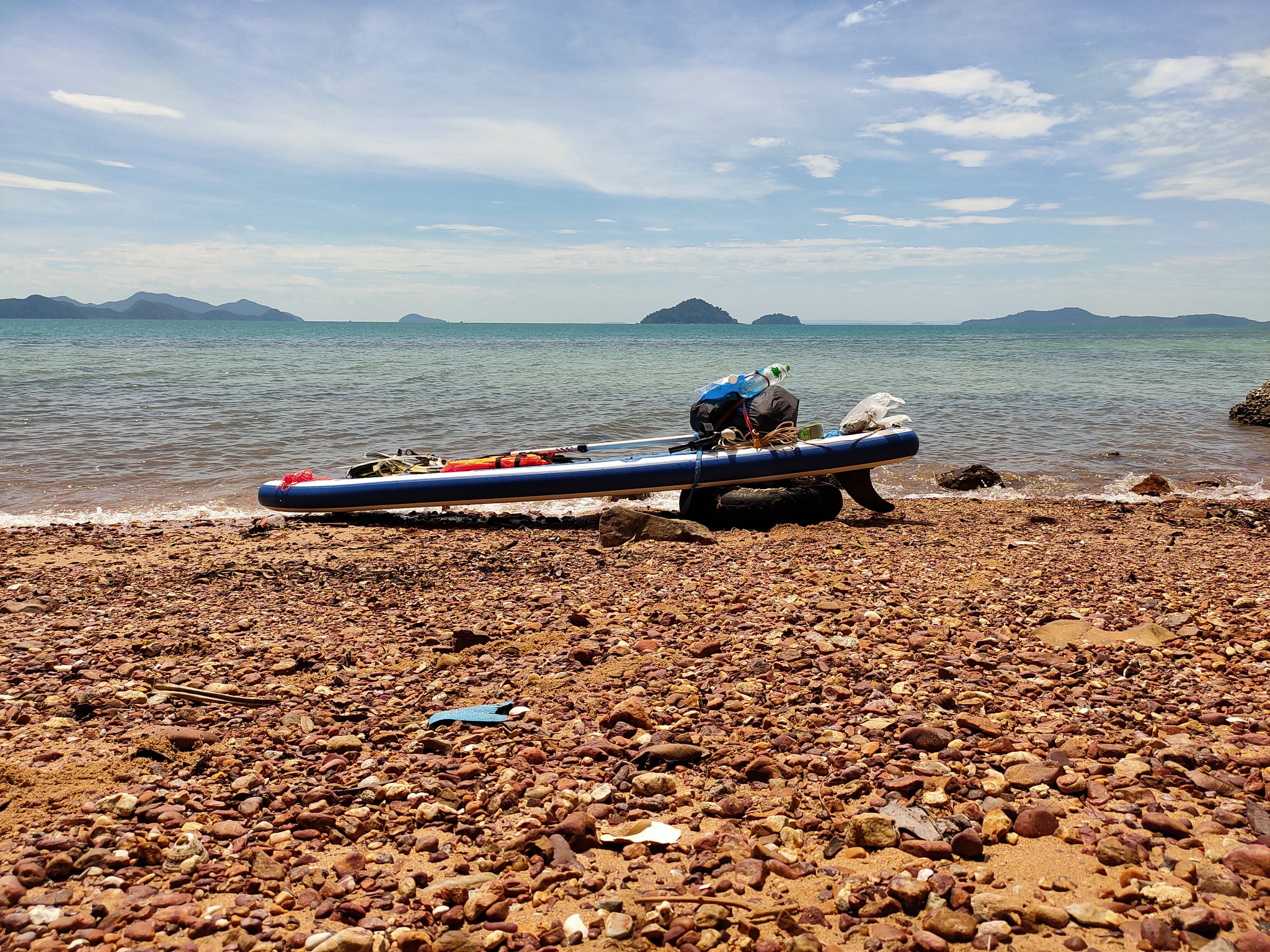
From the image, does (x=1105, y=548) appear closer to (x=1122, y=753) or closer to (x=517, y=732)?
(x=1122, y=753)

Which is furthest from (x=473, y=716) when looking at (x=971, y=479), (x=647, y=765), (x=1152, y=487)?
(x=1152, y=487)

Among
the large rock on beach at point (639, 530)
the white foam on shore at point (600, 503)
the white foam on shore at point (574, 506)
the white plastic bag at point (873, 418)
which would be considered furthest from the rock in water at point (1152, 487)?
the large rock on beach at point (639, 530)

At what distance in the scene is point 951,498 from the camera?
12.7 m

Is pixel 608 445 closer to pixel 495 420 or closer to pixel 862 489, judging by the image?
pixel 862 489

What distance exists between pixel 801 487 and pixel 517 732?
708 centimetres

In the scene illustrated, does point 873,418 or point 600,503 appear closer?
point 873,418

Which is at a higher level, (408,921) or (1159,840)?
(1159,840)

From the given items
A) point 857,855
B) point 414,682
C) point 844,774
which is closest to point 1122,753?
point 844,774

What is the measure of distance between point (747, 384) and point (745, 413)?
435mm

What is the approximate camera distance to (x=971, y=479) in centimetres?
1366

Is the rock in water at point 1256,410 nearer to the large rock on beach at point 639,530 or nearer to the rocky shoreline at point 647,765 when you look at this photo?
the rocky shoreline at point 647,765

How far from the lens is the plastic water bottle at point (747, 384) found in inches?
438

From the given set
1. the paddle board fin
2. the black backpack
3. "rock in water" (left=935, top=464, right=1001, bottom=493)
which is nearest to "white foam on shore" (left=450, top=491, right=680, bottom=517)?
the black backpack

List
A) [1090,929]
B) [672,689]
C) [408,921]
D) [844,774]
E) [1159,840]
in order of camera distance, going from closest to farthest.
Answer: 1. [1090,929]
2. [408,921]
3. [1159,840]
4. [844,774]
5. [672,689]
